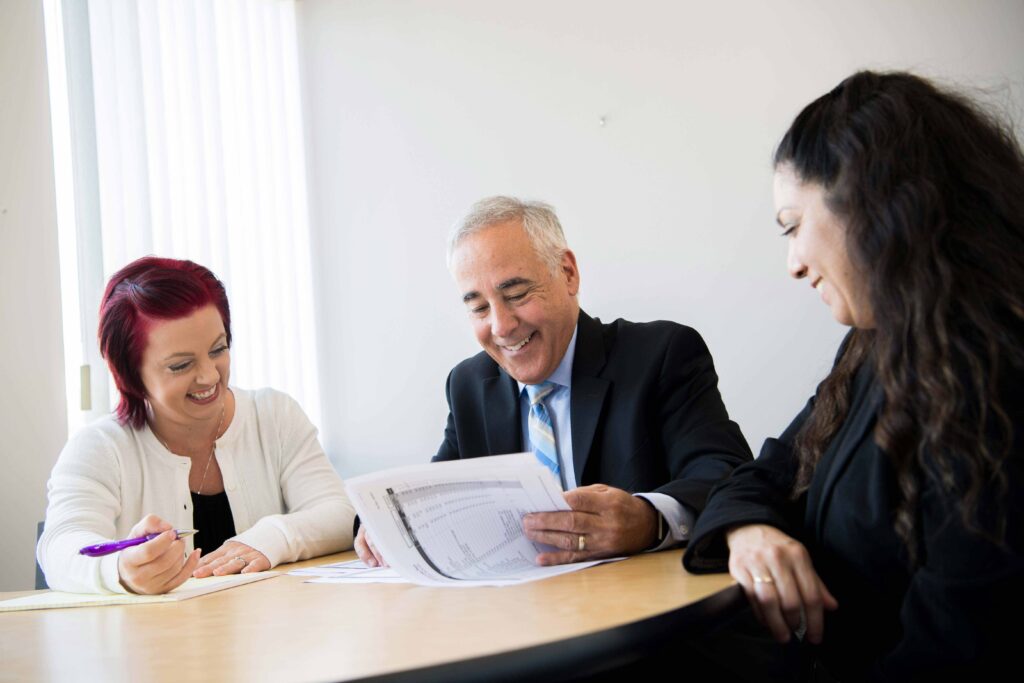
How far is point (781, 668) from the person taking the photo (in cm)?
156

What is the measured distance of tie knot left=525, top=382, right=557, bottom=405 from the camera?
2369 millimetres

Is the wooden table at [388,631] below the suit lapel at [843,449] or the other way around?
below

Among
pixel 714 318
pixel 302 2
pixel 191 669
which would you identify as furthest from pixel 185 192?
pixel 191 669

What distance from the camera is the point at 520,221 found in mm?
2344

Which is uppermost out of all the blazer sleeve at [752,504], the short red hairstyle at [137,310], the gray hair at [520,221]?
the gray hair at [520,221]

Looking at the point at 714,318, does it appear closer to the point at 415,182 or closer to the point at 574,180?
the point at 574,180

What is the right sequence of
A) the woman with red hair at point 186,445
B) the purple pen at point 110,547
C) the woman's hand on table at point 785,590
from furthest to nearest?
the woman with red hair at point 186,445, the purple pen at point 110,547, the woman's hand on table at point 785,590

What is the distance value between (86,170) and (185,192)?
47cm

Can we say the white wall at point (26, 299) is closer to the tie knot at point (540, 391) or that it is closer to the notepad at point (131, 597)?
the notepad at point (131, 597)

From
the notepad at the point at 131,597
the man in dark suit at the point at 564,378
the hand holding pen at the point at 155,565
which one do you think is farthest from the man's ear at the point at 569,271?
the hand holding pen at the point at 155,565

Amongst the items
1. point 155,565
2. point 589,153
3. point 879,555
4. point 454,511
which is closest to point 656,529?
point 454,511

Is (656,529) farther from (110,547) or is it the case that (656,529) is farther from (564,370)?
(110,547)

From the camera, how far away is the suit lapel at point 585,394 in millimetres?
2230

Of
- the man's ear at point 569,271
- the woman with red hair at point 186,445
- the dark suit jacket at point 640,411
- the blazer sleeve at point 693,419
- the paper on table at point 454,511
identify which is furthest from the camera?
the man's ear at point 569,271
